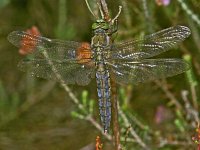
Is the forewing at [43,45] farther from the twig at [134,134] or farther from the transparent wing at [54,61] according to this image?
the twig at [134,134]

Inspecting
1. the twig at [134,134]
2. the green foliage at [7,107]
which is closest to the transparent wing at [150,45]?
the twig at [134,134]

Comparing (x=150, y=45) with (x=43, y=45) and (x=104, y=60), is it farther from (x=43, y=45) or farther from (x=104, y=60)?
(x=43, y=45)

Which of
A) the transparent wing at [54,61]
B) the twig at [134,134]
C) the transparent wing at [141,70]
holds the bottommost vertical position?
the twig at [134,134]

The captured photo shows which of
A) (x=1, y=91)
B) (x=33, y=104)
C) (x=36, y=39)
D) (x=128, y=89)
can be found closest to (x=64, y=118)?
(x=33, y=104)

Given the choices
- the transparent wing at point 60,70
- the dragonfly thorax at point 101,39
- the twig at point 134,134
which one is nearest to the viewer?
the dragonfly thorax at point 101,39

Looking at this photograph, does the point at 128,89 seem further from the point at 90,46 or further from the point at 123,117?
the point at 90,46

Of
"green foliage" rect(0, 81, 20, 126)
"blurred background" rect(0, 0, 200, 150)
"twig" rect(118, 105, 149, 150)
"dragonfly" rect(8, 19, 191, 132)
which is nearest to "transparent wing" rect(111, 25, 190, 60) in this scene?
"dragonfly" rect(8, 19, 191, 132)

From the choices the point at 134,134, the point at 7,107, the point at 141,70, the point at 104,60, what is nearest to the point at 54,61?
the point at 104,60

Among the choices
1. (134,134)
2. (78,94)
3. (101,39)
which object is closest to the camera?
(101,39)
